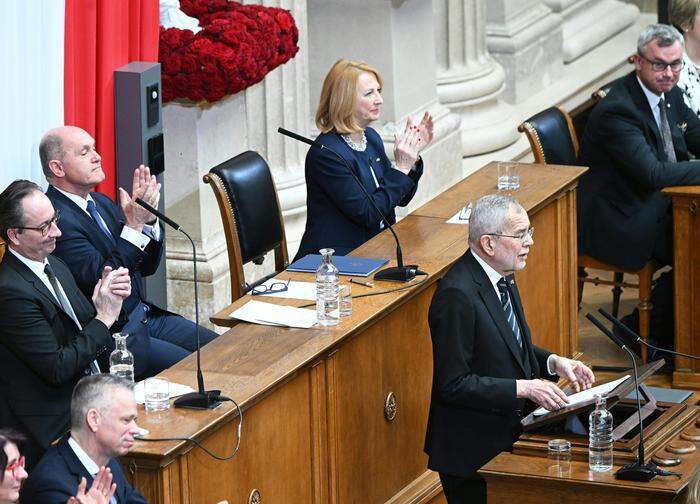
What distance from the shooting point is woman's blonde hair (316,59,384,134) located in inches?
235

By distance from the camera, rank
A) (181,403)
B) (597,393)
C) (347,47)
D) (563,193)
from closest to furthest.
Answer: (181,403) < (597,393) < (563,193) < (347,47)

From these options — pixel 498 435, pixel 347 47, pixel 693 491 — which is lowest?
pixel 498 435

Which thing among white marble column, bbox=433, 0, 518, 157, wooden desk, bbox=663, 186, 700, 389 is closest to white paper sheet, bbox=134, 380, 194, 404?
wooden desk, bbox=663, 186, 700, 389

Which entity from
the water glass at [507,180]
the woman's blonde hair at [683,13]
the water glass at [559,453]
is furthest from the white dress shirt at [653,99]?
the water glass at [559,453]

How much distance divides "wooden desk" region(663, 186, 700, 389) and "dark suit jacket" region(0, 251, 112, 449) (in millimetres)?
3096

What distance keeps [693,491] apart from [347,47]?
5.18 m

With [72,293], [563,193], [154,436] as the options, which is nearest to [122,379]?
[154,436]

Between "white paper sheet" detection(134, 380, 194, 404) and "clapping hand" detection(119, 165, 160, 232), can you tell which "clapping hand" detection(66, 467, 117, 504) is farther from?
"clapping hand" detection(119, 165, 160, 232)

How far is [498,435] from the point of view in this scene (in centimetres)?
478

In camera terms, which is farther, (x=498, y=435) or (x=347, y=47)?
(x=347, y=47)

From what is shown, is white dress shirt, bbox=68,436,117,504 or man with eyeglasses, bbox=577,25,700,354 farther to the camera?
man with eyeglasses, bbox=577,25,700,354

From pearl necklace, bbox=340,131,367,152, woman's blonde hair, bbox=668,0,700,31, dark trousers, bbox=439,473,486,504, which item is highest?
woman's blonde hair, bbox=668,0,700,31

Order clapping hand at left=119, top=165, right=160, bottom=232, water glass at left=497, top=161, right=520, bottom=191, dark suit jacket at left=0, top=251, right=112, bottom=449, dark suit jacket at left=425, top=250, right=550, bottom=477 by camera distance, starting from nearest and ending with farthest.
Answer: dark suit jacket at left=0, top=251, right=112, bottom=449, dark suit jacket at left=425, top=250, right=550, bottom=477, clapping hand at left=119, top=165, right=160, bottom=232, water glass at left=497, top=161, right=520, bottom=191

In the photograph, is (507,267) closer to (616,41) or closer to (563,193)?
(563,193)
